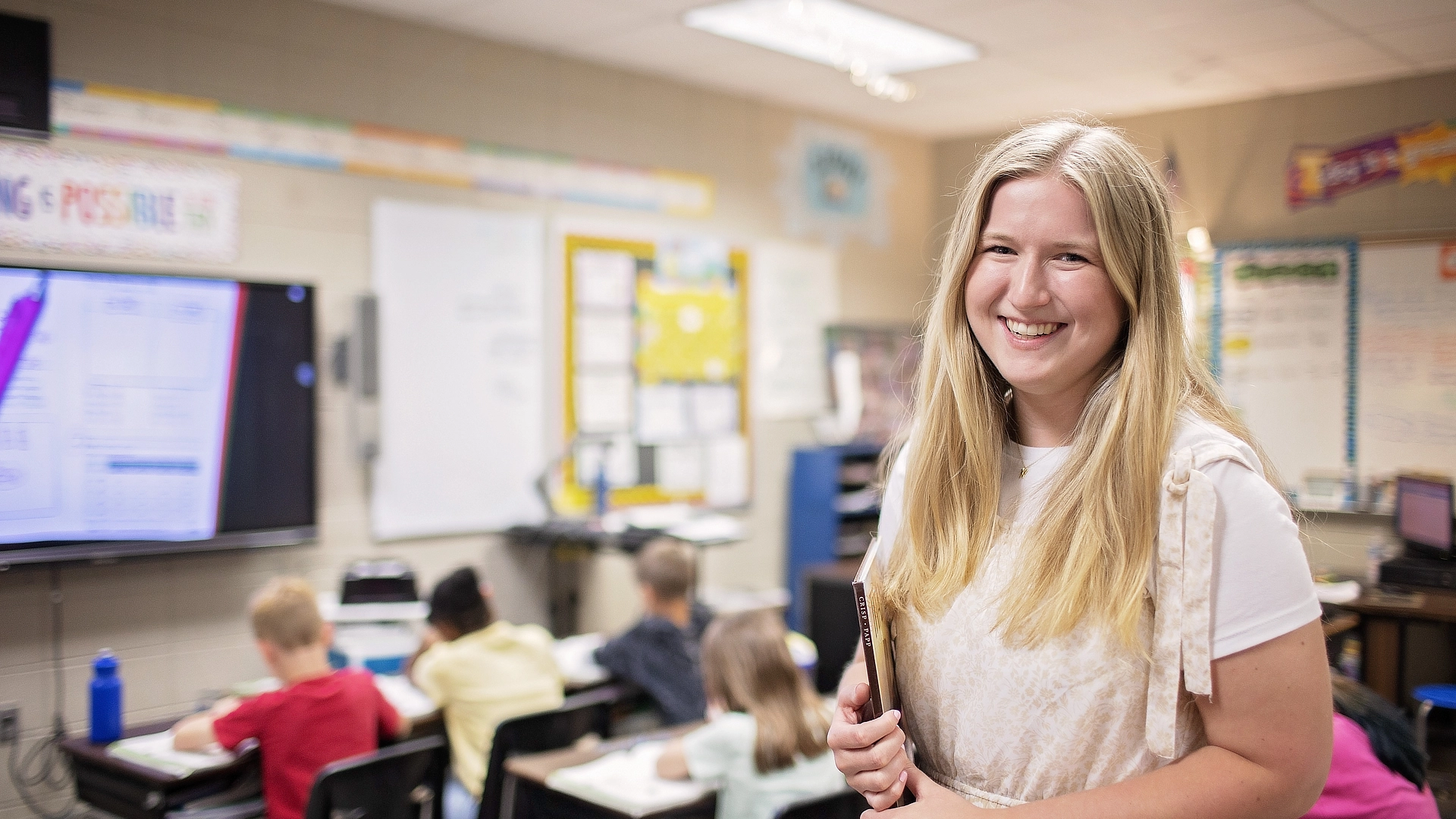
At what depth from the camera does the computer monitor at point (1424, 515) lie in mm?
4426

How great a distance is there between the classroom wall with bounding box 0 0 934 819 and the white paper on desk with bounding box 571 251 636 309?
20 cm

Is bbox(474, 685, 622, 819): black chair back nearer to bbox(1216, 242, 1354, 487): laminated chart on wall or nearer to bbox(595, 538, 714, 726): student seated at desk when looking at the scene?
bbox(595, 538, 714, 726): student seated at desk

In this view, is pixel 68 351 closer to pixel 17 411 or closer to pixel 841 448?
pixel 17 411

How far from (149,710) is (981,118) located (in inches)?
199

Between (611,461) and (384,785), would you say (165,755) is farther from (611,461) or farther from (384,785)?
A: (611,461)

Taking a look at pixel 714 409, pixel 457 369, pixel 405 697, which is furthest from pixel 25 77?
pixel 714 409

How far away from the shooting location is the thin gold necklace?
1.17 m

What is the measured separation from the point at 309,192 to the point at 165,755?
2.08 meters

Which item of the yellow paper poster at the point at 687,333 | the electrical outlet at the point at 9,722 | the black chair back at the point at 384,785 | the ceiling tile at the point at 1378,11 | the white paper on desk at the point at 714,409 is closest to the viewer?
the black chair back at the point at 384,785

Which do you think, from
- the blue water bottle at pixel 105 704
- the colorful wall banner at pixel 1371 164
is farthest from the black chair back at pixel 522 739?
the colorful wall banner at pixel 1371 164

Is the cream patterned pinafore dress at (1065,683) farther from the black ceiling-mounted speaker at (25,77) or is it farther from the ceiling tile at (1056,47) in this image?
the black ceiling-mounted speaker at (25,77)

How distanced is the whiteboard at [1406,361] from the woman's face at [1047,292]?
3.52 meters

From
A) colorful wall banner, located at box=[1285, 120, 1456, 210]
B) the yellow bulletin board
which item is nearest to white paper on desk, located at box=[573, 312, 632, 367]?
the yellow bulletin board

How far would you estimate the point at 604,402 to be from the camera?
204 inches
